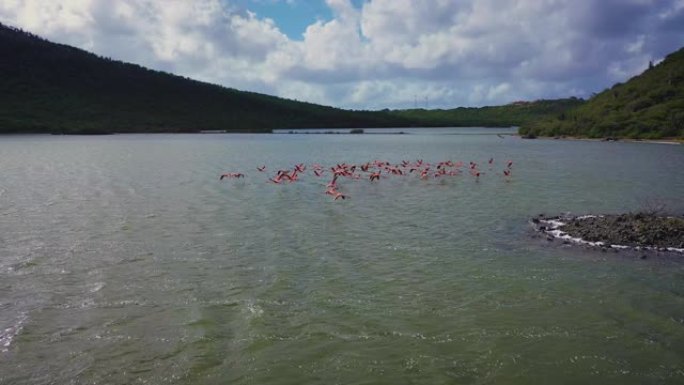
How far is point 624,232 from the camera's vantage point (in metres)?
15.6

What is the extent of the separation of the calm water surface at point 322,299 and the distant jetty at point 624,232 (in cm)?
85

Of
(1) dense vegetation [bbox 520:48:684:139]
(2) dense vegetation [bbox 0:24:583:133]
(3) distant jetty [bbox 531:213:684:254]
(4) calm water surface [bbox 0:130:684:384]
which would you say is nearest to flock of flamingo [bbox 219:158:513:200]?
(4) calm water surface [bbox 0:130:684:384]

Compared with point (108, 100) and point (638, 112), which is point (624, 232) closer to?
point (638, 112)

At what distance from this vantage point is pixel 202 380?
24.9ft

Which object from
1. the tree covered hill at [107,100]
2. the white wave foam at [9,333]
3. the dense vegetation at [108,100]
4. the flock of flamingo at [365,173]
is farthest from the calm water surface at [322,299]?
the tree covered hill at [107,100]

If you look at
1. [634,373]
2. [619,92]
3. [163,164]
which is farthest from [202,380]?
[619,92]

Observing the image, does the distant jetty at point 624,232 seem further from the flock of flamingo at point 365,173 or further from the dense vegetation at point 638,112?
the dense vegetation at point 638,112

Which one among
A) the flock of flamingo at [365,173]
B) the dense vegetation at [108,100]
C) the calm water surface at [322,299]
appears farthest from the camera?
the dense vegetation at [108,100]

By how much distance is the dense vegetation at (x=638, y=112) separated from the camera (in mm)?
82375

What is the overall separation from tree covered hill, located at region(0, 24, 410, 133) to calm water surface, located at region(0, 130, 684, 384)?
101013mm

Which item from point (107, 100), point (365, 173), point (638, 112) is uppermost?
point (107, 100)

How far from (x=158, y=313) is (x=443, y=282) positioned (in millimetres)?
5702

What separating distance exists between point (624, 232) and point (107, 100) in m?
145

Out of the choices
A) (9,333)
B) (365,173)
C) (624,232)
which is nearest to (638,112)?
(365,173)
